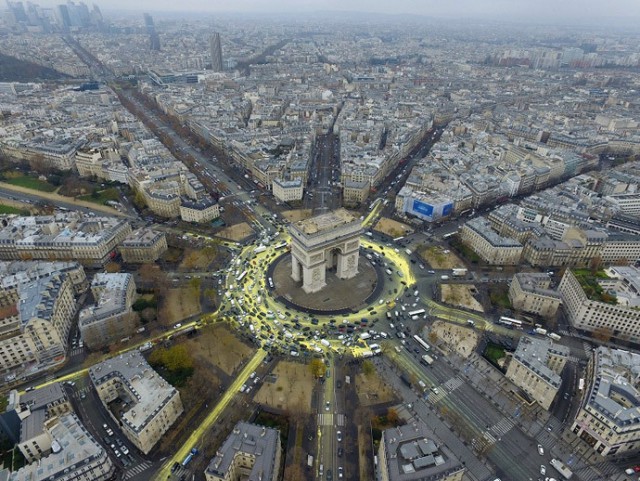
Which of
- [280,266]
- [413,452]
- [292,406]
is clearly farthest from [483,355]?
[280,266]

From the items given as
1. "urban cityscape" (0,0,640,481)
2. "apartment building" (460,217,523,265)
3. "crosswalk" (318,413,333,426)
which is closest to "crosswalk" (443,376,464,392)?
"urban cityscape" (0,0,640,481)

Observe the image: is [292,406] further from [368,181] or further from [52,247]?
[368,181]

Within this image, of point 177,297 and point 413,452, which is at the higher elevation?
point 413,452

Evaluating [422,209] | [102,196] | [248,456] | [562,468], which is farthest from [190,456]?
[102,196]

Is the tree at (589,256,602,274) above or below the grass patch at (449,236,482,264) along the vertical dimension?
above

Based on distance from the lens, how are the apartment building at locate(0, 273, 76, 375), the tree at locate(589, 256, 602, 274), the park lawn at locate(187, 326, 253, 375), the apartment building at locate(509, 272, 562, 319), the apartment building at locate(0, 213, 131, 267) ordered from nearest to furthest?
the apartment building at locate(0, 273, 76, 375) → the park lawn at locate(187, 326, 253, 375) → the apartment building at locate(509, 272, 562, 319) → the apartment building at locate(0, 213, 131, 267) → the tree at locate(589, 256, 602, 274)

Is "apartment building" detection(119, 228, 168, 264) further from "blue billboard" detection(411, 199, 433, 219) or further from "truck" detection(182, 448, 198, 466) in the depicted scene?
"blue billboard" detection(411, 199, 433, 219)
